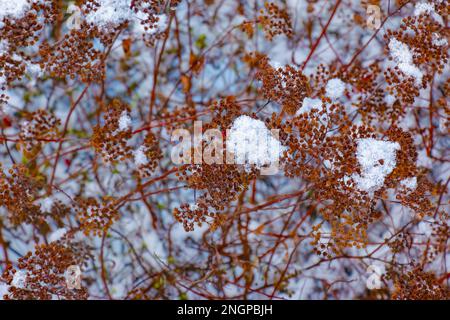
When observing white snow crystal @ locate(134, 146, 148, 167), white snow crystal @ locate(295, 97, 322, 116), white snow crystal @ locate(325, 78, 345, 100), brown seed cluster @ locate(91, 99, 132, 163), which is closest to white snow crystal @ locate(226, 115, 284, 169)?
white snow crystal @ locate(295, 97, 322, 116)

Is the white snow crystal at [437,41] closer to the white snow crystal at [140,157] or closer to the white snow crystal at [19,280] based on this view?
the white snow crystal at [140,157]

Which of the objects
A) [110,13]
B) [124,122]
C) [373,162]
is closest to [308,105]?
[373,162]

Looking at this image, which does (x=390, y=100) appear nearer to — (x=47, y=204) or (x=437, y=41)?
(x=437, y=41)

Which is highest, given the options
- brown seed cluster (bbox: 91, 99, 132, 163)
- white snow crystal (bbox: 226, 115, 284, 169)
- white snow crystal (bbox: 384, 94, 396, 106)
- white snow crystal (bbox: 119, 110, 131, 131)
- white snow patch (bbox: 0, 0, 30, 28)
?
white snow patch (bbox: 0, 0, 30, 28)

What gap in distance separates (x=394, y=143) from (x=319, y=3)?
2027 mm

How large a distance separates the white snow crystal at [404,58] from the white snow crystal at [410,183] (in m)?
0.53

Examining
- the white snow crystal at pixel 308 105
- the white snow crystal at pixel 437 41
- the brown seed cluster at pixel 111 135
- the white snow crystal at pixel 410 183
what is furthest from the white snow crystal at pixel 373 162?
the brown seed cluster at pixel 111 135

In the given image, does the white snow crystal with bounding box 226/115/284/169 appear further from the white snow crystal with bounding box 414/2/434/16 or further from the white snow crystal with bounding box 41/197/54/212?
the white snow crystal with bounding box 41/197/54/212

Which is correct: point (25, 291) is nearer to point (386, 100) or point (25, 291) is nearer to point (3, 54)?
point (3, 54)

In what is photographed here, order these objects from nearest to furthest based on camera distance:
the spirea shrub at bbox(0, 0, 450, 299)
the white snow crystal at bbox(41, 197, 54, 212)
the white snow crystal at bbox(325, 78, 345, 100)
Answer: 1. the spirea shrub at bbox(0, 0, 450, 299)
2. the white snow crystal at bbox(325, 78, 345, 100)
3. the white snow crystal at bbox(41, 197, 54, 212)

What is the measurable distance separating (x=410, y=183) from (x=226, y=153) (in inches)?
40.3

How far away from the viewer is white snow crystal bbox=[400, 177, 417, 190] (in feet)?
8.15

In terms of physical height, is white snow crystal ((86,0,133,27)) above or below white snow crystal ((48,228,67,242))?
above

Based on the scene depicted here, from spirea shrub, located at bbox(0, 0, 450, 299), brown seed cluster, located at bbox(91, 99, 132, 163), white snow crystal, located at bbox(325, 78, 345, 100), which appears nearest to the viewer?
spirea shrub, located at bbox(0, 0, 450, 299)
